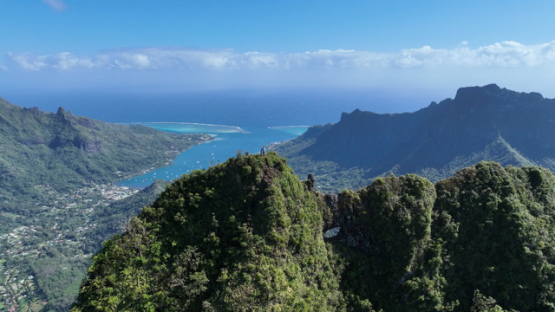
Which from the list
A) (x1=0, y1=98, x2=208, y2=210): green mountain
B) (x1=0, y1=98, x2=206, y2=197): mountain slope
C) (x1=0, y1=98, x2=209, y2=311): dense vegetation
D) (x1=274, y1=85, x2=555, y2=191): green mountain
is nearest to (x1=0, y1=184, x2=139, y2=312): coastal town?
(x1=0, y1=98, x2=209, y2=311): dense vegetation

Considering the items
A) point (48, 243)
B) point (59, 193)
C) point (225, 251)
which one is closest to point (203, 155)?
point (59, 193)

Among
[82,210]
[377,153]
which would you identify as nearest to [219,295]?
[82,210]

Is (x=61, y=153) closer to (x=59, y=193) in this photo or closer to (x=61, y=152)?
(x=61, y=152)

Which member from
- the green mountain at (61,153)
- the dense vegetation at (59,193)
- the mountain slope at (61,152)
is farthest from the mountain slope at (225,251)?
the mountain slope at (61,152)

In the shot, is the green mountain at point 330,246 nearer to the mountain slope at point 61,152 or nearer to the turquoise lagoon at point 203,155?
the turquoise lagoon at point 203,155

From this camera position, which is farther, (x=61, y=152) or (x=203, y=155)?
(x=203, y=155)

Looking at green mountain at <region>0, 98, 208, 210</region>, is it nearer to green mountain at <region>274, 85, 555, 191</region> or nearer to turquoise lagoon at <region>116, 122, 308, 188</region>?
turquoise lagoon at <region>116, 122, 308, 188</region>

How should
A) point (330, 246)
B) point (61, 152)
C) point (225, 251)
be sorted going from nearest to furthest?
point (225, 251) < point (330, 246) < point (61, 152)
